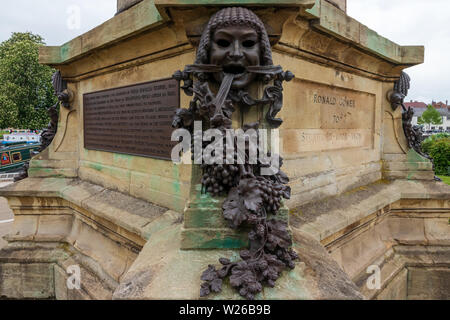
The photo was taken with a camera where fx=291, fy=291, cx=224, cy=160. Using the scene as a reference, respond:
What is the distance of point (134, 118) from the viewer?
337 centimetres

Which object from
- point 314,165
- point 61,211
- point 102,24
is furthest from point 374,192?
point 61,211

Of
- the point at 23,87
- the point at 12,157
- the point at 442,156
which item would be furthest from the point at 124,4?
the point at 23,87

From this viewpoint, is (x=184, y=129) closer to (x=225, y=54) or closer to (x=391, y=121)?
(x=225, y=54)

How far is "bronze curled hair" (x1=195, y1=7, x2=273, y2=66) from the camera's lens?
1.88 m

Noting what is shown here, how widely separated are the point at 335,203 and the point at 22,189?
406 centimetres

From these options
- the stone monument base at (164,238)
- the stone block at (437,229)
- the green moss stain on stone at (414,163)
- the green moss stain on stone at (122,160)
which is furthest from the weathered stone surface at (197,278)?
the green moss stain on stone at (414,163)

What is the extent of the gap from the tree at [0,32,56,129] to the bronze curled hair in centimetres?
2276

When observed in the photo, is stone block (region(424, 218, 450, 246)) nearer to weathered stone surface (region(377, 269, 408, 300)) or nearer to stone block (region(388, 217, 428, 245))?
stone block (region(388, 217, 428, 245))

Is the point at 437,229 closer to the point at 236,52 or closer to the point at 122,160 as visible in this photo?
the point at 236,52
